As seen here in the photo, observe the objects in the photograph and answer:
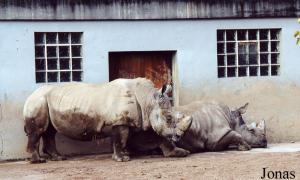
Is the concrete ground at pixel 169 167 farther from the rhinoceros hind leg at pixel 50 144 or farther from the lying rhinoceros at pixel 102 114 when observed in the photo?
the lying rhinoceros at pixel 102 114

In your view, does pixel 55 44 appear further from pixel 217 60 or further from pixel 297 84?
pixel 297 84

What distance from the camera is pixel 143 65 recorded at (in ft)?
45.5

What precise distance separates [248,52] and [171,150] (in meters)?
3.02

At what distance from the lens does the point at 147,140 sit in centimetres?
1283

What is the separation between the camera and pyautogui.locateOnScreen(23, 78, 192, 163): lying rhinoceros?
12.2 m

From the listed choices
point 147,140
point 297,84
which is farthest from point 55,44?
point 297,84

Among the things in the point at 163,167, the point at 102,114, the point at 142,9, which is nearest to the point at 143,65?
the point at 142,9

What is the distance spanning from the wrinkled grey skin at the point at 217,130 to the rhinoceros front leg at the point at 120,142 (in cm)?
122

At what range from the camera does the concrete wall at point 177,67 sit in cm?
1280

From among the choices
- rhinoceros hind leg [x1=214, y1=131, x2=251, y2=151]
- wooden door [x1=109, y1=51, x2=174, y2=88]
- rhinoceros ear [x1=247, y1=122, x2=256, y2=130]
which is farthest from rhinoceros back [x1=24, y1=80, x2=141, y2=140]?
rhinoceros ear [x1=247, y1=122, x2=256, y2=130]

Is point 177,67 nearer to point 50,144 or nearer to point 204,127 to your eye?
point 204,127

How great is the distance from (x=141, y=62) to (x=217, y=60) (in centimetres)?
149

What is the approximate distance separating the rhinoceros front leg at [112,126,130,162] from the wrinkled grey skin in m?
1.22

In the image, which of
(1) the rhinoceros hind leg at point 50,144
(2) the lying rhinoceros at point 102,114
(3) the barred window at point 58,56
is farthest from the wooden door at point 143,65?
(1) the rhinoceros hind leg at point 50,144
